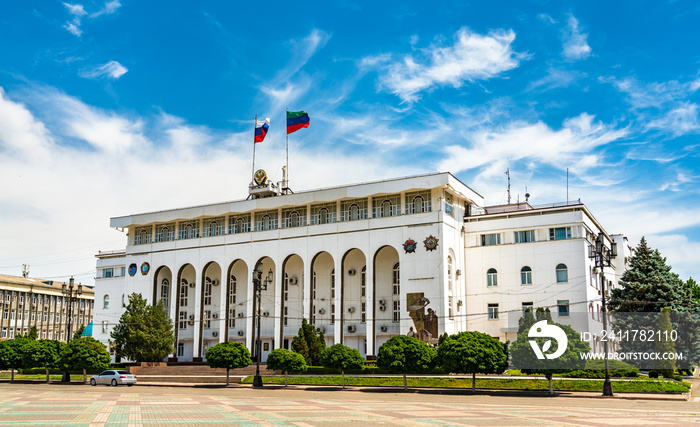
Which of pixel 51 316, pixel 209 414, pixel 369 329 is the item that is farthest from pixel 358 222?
pixel 51 316

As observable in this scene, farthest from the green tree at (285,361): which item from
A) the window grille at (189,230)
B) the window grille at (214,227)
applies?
the window grille at (189,230)

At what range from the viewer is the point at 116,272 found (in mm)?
67625

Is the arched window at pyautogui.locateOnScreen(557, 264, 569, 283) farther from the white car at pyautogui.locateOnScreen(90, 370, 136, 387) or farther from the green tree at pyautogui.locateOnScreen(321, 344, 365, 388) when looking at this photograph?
the white car at pyautogui.locateOnScreen(90, 370, 136, 387)

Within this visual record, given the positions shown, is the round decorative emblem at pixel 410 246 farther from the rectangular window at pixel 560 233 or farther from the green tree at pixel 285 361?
the green tree at pixel 285 361

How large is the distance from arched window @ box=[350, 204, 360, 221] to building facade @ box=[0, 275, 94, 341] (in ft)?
155

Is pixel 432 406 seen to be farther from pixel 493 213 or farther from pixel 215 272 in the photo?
pixel 215 272

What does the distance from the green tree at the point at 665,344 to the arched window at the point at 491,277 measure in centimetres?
1426

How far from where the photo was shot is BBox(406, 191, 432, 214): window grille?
4919 cm

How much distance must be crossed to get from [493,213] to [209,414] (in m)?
38.0

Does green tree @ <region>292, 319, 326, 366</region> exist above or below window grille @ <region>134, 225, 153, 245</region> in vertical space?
below

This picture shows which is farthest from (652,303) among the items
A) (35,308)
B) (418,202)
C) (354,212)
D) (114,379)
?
(35,308)

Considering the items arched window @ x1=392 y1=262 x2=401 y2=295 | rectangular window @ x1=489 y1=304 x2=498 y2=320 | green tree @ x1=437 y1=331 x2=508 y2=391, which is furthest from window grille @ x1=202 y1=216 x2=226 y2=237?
green tree @ x1=437 y1=331 x2=508 y2=391

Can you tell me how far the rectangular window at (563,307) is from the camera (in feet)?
149
